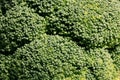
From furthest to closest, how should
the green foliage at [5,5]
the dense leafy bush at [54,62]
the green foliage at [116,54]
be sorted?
the green foliage at [116,54]
the green foliage at [5,5]
the dense leafy bush at [54,62]

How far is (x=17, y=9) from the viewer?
217 cm

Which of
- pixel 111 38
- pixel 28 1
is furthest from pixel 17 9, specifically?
pixel 111 38

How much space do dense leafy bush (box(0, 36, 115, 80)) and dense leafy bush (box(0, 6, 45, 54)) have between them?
46 millimetres

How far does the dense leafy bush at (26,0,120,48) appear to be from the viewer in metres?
2.15

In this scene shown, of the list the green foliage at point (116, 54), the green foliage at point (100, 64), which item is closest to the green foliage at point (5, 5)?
the green foliage at point (100, 64)

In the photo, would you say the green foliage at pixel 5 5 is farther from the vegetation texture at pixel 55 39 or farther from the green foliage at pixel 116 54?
the green foliage at pixel 116 54

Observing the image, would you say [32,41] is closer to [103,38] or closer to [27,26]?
[27,26]

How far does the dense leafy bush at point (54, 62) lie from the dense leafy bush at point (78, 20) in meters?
0.06

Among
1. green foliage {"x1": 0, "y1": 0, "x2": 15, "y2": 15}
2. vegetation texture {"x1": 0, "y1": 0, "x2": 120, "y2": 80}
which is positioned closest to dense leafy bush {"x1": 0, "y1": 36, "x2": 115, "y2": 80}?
vegetation texture {"x1": 0, "y1": 0, "x2": 120, "y2": 80}

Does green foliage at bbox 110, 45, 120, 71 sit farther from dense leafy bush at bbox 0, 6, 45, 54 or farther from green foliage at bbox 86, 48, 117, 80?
dense leafy bush at bbox 0, 6, 45, 54

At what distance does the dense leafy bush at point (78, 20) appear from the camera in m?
2.15

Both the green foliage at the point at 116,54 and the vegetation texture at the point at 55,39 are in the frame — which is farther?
the green foliage at the point at 116,54

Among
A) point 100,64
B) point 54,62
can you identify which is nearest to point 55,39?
point 54,62

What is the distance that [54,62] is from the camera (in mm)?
2086
